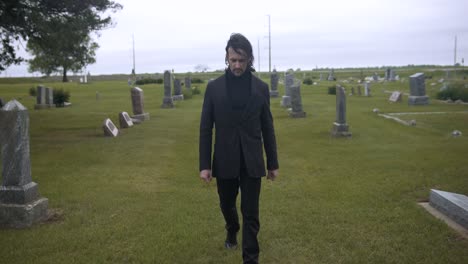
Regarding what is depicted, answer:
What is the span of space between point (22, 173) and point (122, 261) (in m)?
2.11

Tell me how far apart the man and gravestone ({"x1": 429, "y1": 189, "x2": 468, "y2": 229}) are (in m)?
2.94

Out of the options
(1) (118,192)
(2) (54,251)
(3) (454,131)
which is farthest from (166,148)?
(3) (454,131)

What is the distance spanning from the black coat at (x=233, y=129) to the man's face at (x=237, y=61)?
0.18 metres

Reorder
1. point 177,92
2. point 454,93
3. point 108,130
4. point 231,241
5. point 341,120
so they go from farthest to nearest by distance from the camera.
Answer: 1. point 177,92
2. point 454,93
3. point 108,130
4. point 341,120
5. point 231,241

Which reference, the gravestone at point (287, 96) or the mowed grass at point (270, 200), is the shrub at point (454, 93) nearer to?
the gravestone at point (287, 96)

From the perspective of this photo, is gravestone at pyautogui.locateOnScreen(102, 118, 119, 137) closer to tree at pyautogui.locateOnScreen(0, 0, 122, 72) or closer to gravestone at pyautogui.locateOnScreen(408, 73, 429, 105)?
tree at pyautogui.locateOnScreen(0, 0, 122, 72)

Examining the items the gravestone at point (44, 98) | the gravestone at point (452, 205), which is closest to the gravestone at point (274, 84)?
the gravestone at point (44, 98)

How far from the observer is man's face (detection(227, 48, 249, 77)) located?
4.02m

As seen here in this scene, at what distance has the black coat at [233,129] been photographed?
413 centimetres

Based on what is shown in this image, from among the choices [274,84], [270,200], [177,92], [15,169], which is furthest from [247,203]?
[274,84]

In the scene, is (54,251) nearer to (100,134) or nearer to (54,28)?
(100,134)

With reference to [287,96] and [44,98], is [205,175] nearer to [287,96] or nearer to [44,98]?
[287,96]

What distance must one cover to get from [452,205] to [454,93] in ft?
61.1

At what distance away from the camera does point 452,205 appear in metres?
5.77
